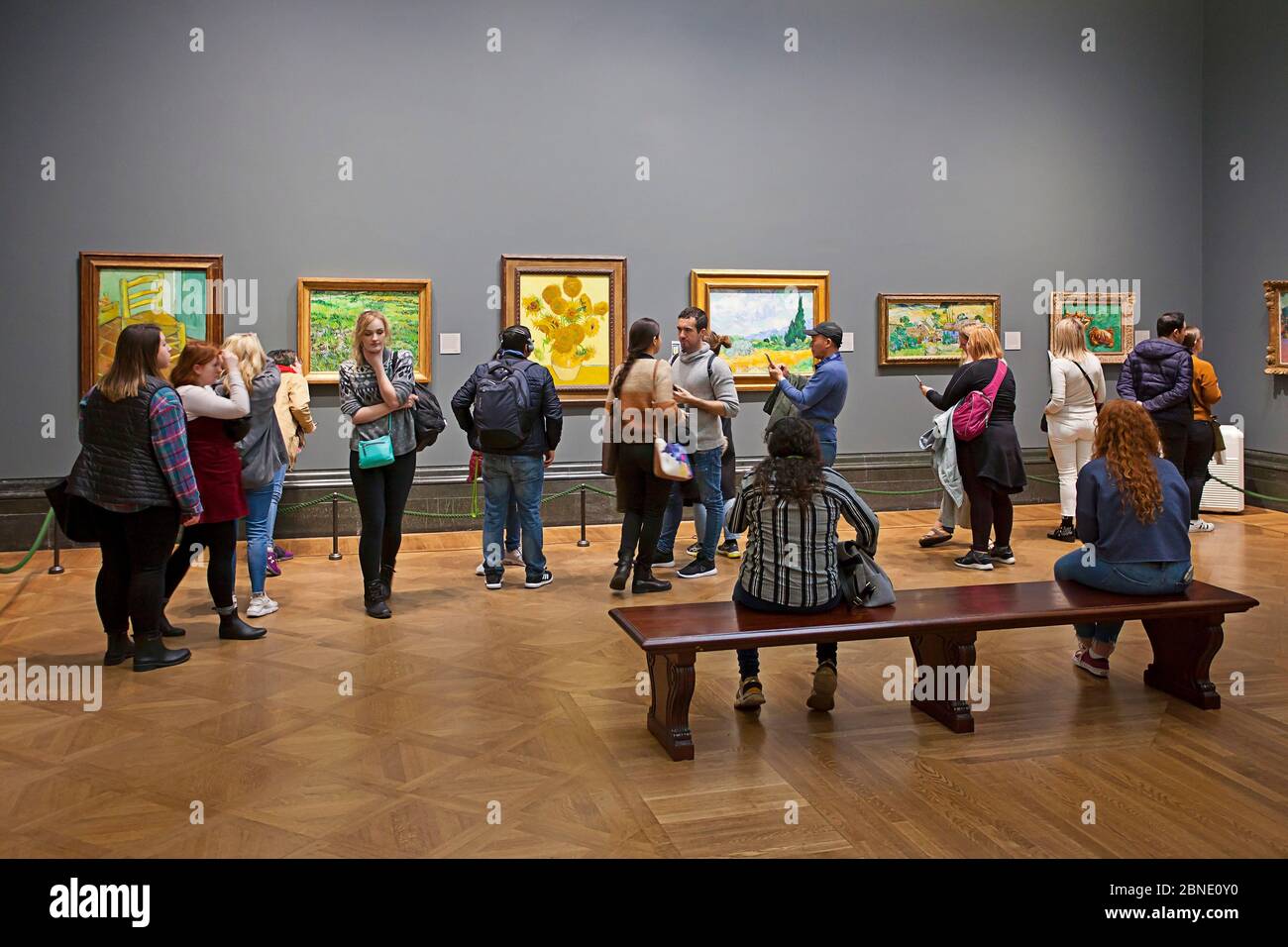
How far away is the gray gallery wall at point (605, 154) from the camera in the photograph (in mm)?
10703

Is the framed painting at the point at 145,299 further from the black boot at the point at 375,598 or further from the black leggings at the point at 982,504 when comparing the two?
the black leggings at the point at 982,504

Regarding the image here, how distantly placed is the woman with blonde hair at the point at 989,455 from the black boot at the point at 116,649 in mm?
6088

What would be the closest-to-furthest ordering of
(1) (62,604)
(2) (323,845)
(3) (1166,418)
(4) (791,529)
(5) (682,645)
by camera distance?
1. (2) (323,845)
2. (5) (682,645)
3. (4) (791,529)
4. (1) (62,604)
5. (3) (1166,418)

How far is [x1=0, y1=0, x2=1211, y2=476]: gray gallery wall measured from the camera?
10703 mm

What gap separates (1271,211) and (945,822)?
10.8 metres

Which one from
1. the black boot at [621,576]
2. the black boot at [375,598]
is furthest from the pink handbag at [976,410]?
the black boot at [375,598]

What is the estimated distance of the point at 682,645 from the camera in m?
5.09

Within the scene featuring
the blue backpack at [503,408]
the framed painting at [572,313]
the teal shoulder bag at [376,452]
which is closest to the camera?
the teal shoulder bag at [376,452]

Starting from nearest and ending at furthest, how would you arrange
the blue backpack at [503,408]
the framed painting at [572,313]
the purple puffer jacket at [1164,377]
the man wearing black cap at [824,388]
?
the blue backpack at [503,408] → the man wearing black cap at [824,388] → the purple puffer jacket at [1164,377] → the framed painting at [572,313]

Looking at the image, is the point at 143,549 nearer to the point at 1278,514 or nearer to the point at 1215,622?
the point at 1215,622

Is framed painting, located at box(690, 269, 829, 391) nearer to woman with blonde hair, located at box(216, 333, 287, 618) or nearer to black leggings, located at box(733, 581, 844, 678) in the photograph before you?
woman with blonde hair, located at box(216, 333, 287, 618)

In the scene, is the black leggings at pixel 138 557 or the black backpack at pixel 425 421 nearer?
the black leggings at pixel 138 557

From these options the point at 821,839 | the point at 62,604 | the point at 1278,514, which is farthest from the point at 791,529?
the point at 1278,514

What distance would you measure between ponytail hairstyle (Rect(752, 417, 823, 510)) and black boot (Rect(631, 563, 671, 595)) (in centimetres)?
314
